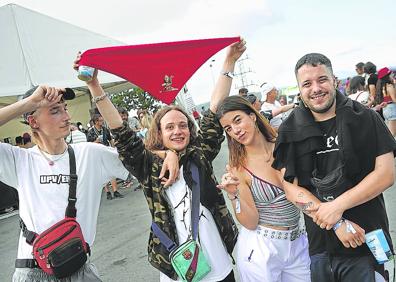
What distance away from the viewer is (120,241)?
5.21 meters

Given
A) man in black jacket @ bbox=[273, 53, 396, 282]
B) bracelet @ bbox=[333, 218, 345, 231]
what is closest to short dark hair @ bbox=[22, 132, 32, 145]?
man in black jacket @ bbox=[273, 53, 396, 282]

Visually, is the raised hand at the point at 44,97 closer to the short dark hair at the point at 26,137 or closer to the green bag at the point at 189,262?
the green bag at the point at 189,262

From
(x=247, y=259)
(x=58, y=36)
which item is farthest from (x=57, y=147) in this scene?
(x=58, y=36)

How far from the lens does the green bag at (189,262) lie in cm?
195

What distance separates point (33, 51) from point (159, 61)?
25.8 feet

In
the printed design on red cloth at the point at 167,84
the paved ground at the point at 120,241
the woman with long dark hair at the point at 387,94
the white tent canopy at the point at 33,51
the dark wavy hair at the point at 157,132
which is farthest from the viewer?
the white tent canopy at the point at 33,51

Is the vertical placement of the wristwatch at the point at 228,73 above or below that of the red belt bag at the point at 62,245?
above

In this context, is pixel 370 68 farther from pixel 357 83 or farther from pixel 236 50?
pixel 236 50

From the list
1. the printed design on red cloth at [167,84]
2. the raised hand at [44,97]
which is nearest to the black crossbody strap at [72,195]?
the raised hand at [44,97]

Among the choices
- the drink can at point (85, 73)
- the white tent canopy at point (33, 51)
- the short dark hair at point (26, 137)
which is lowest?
the short dark hair at point (26, 137)

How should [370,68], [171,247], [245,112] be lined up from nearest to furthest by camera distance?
[171,247]
[245,112]
[370,68]

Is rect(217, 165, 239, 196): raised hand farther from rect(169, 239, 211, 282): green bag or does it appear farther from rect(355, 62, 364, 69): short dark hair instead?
rect(355, 62, 364, 69): short dark hair

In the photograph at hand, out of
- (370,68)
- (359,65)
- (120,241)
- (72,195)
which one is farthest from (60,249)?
(359,65)

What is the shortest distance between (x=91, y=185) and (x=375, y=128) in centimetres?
168
